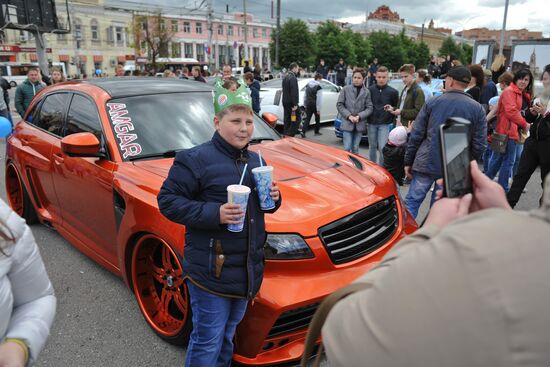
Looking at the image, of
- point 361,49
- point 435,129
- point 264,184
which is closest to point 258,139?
point 435,129

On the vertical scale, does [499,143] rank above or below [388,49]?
below

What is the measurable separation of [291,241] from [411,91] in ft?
16.3

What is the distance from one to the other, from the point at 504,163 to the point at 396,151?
144 cm

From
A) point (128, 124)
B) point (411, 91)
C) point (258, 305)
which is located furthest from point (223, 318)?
point (411, 91)

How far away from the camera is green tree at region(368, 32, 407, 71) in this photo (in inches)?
2665

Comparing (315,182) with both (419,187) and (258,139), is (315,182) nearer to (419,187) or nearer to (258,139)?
(258,139)

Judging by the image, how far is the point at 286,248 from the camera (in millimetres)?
2404

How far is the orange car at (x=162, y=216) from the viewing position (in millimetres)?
2369

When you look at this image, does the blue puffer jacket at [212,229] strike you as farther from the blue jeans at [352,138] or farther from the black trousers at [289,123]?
the black trousers at [289,123]

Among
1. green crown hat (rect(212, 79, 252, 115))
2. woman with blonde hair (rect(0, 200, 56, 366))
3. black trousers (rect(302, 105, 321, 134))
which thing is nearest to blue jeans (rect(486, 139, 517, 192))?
green crown hat (rect(212, 79, 252, 115))

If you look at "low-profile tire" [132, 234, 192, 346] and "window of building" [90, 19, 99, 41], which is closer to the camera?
"low-profile tire" [132, 234, 192, 346]

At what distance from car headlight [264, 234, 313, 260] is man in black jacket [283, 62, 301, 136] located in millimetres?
7886

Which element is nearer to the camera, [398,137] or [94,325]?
[94,325]

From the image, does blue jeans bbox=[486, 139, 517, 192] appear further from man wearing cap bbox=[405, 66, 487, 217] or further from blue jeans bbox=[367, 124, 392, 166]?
man wearing cap bbox=[405, 66, 487, 217]
